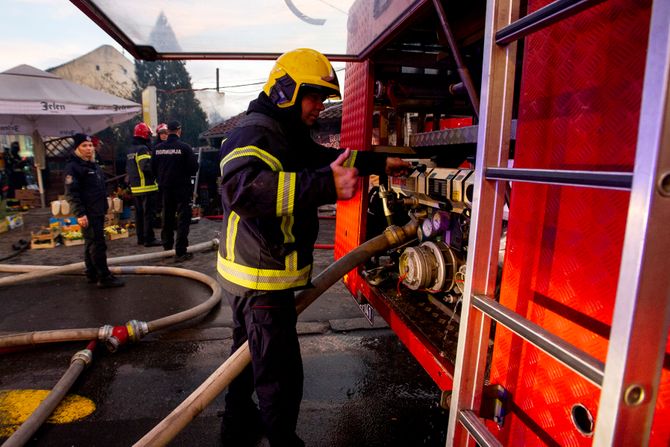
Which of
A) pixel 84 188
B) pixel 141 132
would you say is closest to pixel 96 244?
pixel 84 188

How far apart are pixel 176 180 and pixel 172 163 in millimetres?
287

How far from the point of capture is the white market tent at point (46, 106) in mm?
10250

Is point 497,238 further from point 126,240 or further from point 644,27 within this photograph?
point 126,240

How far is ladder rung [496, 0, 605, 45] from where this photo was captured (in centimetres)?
94

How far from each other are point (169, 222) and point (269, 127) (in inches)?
216

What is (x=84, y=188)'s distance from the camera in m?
4.95

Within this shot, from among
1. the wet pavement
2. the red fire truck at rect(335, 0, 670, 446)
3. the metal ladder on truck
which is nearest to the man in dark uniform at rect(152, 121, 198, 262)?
the wet pavement

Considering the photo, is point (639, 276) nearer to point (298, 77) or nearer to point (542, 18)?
point (542, 18)

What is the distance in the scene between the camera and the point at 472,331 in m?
1.36

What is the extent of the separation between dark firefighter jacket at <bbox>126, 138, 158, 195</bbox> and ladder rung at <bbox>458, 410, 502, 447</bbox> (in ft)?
23.6

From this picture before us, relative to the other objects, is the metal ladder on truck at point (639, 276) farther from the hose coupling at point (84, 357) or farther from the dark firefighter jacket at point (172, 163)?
the dark firefighter jacket at point (172, 163)

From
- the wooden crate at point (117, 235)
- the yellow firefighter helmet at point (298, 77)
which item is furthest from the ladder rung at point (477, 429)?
A: the wooden crate at point (117, 235)

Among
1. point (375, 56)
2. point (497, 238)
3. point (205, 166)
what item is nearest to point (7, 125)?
point (205, 166)

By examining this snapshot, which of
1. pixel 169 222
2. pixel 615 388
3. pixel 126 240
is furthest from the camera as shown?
pixel 126 240
